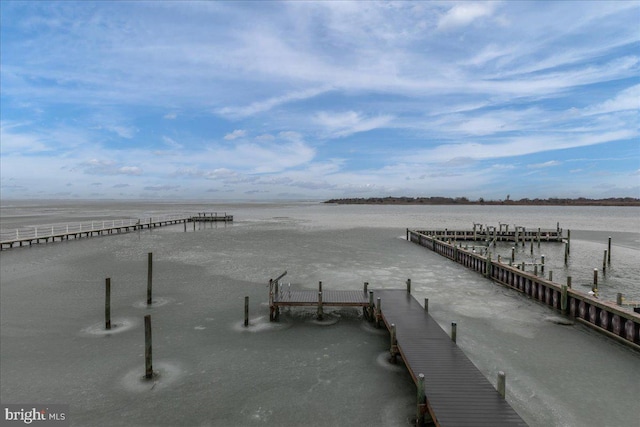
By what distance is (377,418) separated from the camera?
873 cm

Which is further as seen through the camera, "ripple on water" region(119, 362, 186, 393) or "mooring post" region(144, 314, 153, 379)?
"mooring post" region(144, 314, 153, 379)

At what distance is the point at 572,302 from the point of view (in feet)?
51.8

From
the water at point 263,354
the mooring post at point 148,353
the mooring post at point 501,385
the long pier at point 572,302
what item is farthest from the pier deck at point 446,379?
the mooring post at point 148,353

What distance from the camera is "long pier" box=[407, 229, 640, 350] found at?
506 inches

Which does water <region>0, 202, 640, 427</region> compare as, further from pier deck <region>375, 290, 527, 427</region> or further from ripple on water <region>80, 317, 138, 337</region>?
pier deck <region>375, 290, 527, 427</region>

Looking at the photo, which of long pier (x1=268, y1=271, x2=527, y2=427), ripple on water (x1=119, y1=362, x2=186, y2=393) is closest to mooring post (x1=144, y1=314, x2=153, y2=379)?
ripple on water (x1=119, y1=362, x2=186, y2=393)

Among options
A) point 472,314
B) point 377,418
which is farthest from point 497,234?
point 377,418

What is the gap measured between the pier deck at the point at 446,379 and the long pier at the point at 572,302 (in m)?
7.11

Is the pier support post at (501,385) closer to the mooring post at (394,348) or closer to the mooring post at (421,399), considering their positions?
the mooring post at (421,399)

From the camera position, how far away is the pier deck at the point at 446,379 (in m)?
7.47

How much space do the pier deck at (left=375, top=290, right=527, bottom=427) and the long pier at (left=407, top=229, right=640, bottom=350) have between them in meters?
7.11

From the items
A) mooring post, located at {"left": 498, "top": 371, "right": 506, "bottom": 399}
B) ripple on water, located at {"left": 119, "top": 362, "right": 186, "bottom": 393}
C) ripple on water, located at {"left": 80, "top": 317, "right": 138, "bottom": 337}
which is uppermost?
mooring post, located at {"left": 498, "top": 371, "right": 506, "bottom": 399}

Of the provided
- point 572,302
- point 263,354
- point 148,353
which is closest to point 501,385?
point 263,354

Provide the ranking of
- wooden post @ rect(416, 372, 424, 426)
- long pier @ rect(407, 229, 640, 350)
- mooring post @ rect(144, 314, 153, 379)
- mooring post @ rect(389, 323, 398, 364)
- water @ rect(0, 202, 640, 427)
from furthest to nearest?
long pier @ rect(407, 229, 640, 350)
mooring post @ rect(389, 323, 398, 364)
mooring post @ rect(144, 314, 153, 379)
water @ rect(0, 202, 640, 427)
wooden post @ rect(416, 372, 424, 426)
